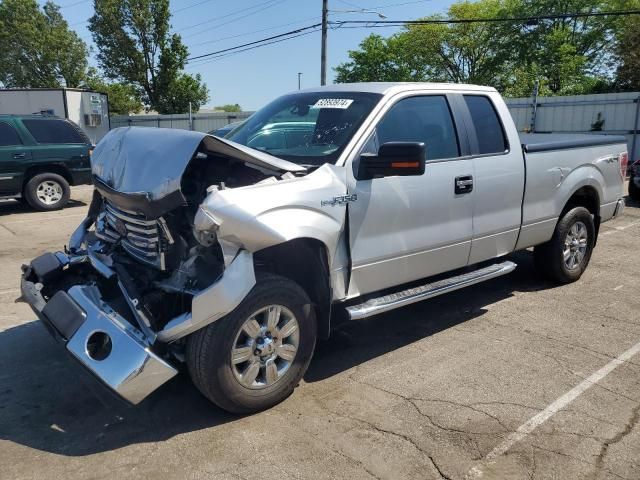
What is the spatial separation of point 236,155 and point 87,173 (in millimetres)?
9431

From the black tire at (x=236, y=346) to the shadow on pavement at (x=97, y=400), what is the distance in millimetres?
234

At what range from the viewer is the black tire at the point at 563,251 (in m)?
5.79

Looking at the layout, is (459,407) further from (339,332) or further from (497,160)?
(497,160)

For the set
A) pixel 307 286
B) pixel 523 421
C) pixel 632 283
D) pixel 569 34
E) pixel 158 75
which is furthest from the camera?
pixel 569 34

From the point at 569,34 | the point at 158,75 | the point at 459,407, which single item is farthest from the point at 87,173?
the point at 569,34

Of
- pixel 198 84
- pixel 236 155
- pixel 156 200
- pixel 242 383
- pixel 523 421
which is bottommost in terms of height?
pixel 523 421

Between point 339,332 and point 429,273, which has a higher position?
point 429,273

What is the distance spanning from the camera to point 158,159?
3.31m

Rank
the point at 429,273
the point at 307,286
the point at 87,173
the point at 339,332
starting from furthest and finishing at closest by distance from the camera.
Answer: the point at 87,173 → the point at 339,332 → the point at 429,273 → the point at 307,286

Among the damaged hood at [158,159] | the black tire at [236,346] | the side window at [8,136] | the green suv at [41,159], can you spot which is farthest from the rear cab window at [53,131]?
the black tire at [236,346]

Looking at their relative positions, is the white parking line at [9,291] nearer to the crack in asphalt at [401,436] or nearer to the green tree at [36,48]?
the crack in asphalt at [401,436]

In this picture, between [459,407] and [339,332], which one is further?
[339,332]

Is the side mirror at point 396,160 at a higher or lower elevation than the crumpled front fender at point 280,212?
higher

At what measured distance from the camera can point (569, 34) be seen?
145 ft
